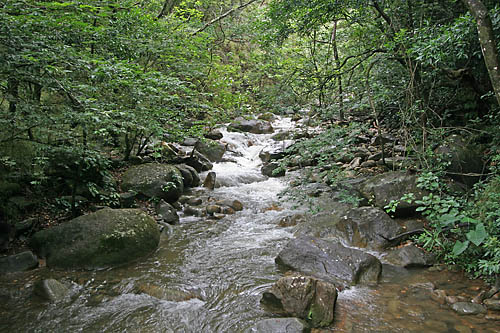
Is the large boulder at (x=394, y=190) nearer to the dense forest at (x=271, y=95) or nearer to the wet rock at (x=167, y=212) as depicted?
the dense forest at (x=271, y=95)

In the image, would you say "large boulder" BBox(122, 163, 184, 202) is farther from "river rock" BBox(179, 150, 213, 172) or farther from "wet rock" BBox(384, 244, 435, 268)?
"wet rock" BBox(384, 244, 435, 268)

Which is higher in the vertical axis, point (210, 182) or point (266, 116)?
point (266, 116)

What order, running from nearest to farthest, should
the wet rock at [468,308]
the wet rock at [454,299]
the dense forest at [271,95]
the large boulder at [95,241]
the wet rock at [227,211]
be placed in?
the dense forest at [271,95] → the wet rock at [468,308] → the wet rock at [454,299] → the large boulder at [95,241] → the wet rock at [227,211]

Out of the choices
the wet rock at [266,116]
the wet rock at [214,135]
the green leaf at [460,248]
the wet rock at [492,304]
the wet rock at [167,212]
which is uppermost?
the wet rock at [266,116]

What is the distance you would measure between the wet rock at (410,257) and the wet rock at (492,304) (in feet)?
3.64

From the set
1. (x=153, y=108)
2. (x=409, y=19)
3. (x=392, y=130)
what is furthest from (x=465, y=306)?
(x=392, y=130)

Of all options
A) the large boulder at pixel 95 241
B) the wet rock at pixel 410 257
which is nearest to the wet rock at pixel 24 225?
the large boulder at pixel 95 241

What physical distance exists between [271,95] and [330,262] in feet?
12.0

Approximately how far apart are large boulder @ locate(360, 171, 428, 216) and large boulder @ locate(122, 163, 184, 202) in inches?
188

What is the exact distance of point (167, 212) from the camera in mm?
7340

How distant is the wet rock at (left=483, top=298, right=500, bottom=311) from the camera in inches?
137

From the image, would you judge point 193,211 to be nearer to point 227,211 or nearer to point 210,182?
point 227,211

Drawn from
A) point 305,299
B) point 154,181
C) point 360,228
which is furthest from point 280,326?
point 154,181

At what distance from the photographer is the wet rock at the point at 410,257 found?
472cm
